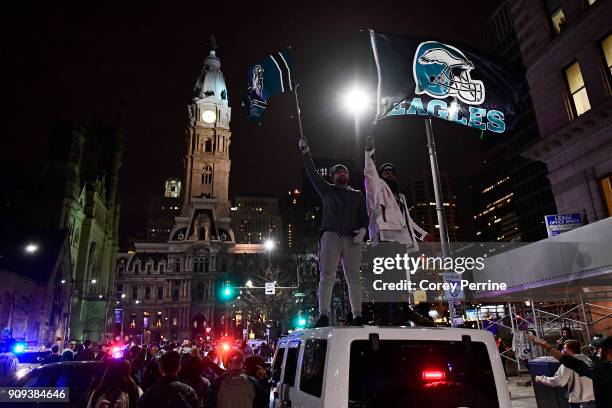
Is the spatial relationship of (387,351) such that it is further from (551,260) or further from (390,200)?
(551,260)

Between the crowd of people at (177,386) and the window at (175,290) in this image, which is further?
the window at (175,290)

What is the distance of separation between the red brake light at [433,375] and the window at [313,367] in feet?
3.04

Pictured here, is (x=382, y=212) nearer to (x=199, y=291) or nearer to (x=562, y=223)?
(x=562, y=223)

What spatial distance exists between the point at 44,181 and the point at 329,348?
58521 millimetres

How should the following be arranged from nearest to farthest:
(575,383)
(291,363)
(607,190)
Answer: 1. (291,363)
2. (575,383)
3. (607,190)

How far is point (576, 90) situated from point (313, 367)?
18890 mm

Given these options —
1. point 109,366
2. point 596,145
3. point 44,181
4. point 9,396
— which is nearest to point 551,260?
point 596,145

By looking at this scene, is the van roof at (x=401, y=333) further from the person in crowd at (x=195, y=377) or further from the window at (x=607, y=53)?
the window at (x=607, y=53)

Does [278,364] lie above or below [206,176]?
below

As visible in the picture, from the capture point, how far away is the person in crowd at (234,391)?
620cm

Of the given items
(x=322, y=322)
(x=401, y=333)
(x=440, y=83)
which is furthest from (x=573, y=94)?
(x=401, y=333)

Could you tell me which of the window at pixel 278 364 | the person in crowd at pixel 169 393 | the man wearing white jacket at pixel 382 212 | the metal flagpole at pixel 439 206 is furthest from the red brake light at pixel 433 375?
the metal flagpole at pixel 439 206

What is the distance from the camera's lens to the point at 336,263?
6355 mm

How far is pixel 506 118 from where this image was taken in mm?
10703
